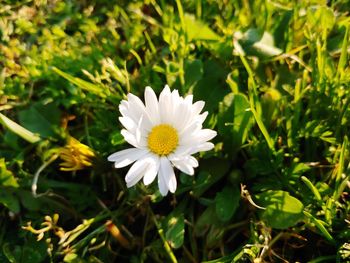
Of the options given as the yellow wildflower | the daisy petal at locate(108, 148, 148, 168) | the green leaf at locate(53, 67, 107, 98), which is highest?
the green leaf at locate(53, 67, 107, 98)

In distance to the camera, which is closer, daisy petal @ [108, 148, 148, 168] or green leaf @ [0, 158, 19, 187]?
daisy petal @ [108, 148, 148, 168]

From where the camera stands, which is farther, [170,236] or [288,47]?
[288,47]

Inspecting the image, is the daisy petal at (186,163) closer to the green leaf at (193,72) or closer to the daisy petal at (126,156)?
the daisy petal at (126,156)

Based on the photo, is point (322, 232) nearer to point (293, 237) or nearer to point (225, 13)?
point (293, 237)

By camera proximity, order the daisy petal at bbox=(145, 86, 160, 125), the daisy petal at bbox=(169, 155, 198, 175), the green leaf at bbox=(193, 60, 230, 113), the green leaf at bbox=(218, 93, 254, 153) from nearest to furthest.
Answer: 1. the daisy petal at bbox=(169, 155, 198, 175)
2. the daisy petal at bbox=(145, 86, 160, 125)
3. the green leaf at bbox=(218, 93, 254, 153)
4. the green leaf at bbox=(193, 60, 230, 113)

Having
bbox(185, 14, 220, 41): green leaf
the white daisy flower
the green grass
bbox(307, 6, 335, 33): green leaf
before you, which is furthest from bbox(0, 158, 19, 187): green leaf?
bbox(307, 6, 335, 33): green leaf

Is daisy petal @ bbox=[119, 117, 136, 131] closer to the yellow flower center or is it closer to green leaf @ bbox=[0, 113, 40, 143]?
the yellow flower center

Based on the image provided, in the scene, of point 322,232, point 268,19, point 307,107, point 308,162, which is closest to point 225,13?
point 268,19
